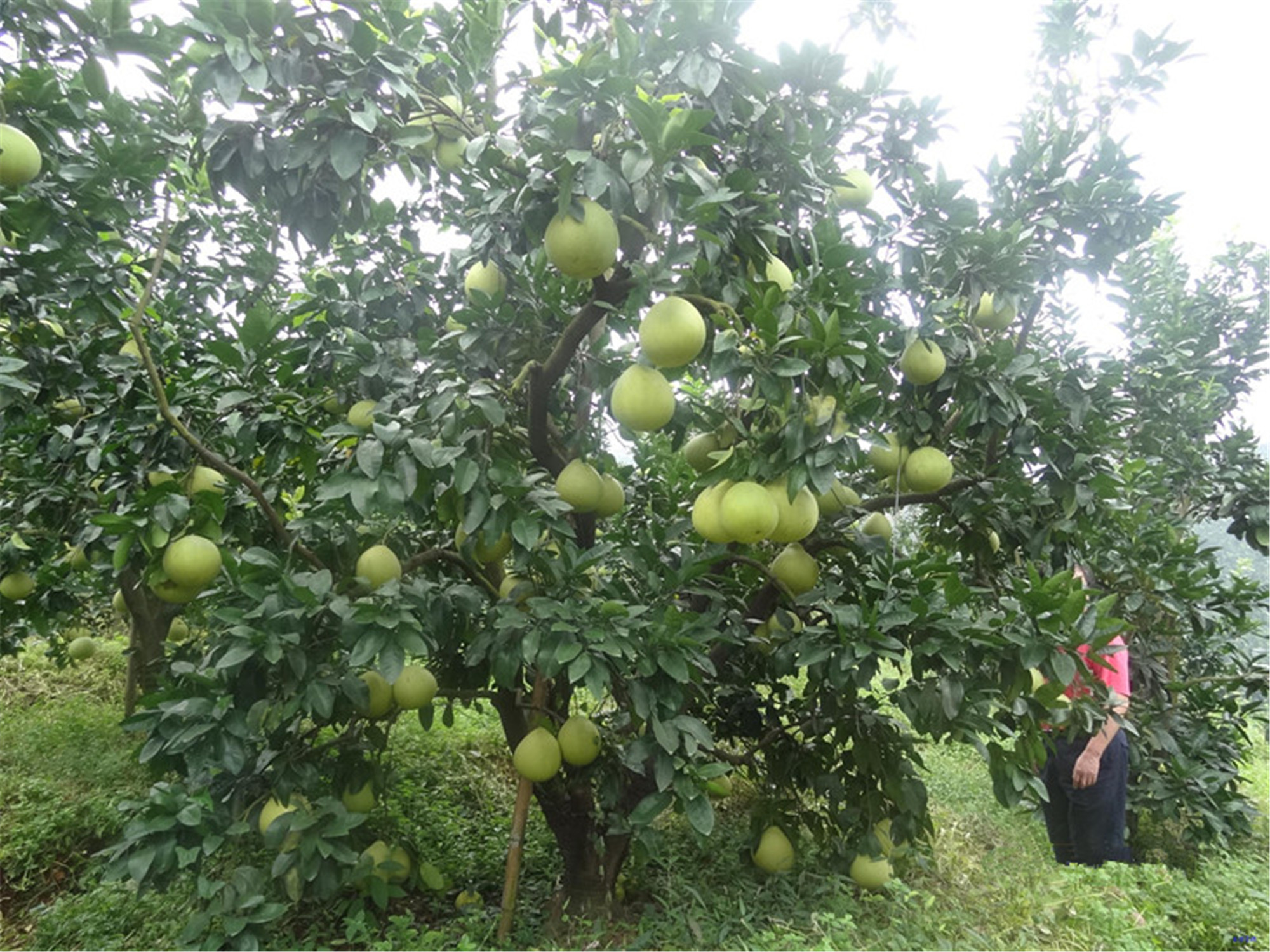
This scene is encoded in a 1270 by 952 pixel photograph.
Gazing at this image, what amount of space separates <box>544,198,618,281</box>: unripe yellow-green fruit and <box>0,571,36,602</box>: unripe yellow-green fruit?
2980 millimetres

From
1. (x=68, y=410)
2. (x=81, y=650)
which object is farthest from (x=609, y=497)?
(x=81, y=650)

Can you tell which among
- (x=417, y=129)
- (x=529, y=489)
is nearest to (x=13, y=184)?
(x=417, y=129)

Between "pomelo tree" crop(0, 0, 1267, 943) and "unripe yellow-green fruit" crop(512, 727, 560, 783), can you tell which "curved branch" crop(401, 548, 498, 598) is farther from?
"unripe yellow-green fruit" crop(512, 727, 560, 783)

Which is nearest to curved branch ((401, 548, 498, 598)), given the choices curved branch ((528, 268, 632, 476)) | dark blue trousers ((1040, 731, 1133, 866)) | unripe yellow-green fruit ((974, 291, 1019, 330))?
curved branch ((528, 268, 632, 476))

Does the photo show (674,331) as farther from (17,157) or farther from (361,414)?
(17,157)

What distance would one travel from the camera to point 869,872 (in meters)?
3.09

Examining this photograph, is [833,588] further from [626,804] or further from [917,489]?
[626,804]

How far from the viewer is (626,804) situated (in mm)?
3145

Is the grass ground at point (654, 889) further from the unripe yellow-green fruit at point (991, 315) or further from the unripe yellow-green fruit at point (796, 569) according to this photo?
the unripe yellow-green fruit at point (991, 315)

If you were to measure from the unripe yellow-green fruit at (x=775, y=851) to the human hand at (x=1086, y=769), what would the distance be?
135 centimetres

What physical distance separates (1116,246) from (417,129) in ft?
7.42

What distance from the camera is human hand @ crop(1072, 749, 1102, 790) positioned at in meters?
3.59

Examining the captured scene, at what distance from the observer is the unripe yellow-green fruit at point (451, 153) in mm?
2326

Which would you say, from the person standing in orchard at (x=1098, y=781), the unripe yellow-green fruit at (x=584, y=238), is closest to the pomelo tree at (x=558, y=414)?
the unripe yellow-green fruit at (x=584, y=238)
